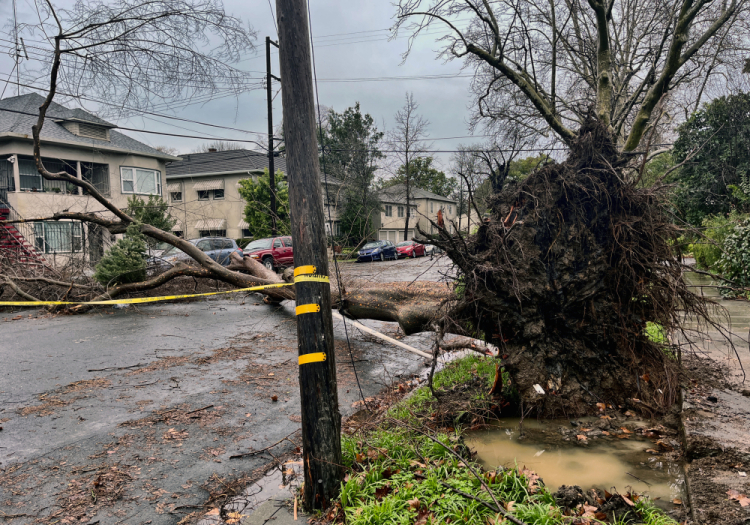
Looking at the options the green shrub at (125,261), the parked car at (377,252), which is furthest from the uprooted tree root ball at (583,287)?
the parked car at (377,252)

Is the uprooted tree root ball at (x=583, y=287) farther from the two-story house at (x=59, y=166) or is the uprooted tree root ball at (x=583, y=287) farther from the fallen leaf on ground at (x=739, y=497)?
the two-story house at (x=59, y=166)

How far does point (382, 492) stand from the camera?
3146mm

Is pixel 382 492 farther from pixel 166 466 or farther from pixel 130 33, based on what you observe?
pixel 130 33

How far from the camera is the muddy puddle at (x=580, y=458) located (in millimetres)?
3162

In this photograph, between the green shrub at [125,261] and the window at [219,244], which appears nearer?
the green shrub at [125,261]

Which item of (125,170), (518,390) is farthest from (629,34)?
(125,170)

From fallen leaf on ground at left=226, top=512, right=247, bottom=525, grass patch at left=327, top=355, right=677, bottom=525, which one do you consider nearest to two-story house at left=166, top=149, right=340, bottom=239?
grass patch at left=327, top=355, right=677, bottom=525

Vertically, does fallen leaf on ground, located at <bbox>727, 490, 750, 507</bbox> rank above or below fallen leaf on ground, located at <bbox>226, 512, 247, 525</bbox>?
above

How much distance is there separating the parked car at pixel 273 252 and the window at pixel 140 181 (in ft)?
32.6

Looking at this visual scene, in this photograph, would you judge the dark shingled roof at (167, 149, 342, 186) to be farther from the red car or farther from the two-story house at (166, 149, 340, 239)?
the red car

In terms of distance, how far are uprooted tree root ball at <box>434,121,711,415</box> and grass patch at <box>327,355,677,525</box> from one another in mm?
1104

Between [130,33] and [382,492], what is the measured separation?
799cm

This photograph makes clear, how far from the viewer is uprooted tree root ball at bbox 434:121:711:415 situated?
4500mm

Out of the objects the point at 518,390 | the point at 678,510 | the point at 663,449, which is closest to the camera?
the point at 678,510
